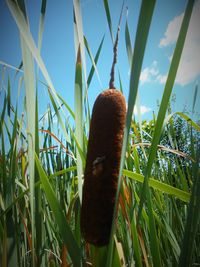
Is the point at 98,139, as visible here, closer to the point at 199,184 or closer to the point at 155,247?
the point at 199,184

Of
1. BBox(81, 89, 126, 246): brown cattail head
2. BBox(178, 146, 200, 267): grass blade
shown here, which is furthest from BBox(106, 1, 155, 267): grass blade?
BBox(178, 146, 200, 267): grass blade

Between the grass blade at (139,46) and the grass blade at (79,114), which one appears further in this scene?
the grass blade at (79,114)

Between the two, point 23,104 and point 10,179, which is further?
point 23,104

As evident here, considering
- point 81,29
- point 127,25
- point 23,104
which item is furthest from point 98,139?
point 23,104

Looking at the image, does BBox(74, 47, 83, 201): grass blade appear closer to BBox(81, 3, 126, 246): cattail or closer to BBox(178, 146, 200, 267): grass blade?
BBox(81, 3, 126, 246): cattail

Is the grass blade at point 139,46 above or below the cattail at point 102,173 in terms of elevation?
above

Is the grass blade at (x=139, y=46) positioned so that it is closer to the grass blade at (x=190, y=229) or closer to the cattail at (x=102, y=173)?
the cattail at (x=102, y=173)

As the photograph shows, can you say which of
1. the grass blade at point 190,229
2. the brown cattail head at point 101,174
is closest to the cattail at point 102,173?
the brown cattail head at point 101,174

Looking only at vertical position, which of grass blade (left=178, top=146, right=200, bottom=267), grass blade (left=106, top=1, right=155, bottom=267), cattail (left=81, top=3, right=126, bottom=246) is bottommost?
grass blade (left=178, top=146, right=200, bottom=267)
